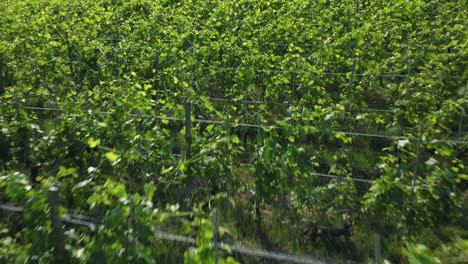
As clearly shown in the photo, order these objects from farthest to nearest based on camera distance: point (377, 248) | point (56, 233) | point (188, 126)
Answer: point (188, 126) < point (56, 233) < point (377, 248)

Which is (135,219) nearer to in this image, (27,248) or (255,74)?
(27,248)

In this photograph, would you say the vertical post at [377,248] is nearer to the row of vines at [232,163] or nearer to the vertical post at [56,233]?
the row of vines at [232,163]

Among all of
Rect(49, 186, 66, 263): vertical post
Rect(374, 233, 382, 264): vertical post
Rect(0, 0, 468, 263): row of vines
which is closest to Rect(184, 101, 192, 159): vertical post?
Rect(0, 0, 468, 263): row of vines

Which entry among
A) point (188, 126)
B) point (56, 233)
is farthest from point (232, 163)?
point (56, 233)

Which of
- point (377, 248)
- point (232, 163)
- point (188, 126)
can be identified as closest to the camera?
point (377, 248)

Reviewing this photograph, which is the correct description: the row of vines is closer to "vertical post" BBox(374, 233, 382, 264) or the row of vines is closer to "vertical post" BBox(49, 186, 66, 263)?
"vertical post" BBox(49, 186, 66, 263)

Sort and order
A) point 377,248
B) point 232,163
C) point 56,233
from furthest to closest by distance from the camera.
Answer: point 232,163, point 56,233, point 377,248

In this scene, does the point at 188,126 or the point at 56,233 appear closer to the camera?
the point at 56,233

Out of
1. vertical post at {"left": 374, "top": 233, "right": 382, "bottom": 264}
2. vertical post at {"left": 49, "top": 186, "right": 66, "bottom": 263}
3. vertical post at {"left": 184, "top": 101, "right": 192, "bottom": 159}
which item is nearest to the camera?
vertical post at {"left": 374, "top": 233, "right": 382, "bottom": 264}

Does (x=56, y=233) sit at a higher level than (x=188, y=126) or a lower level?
lower

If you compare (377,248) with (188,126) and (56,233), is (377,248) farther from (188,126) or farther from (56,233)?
(188,126)

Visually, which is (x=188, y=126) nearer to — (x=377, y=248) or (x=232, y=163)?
(x=232, y=163)

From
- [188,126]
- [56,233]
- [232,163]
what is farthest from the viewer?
[232,163]

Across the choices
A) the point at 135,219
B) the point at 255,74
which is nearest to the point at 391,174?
the point at 135,219
